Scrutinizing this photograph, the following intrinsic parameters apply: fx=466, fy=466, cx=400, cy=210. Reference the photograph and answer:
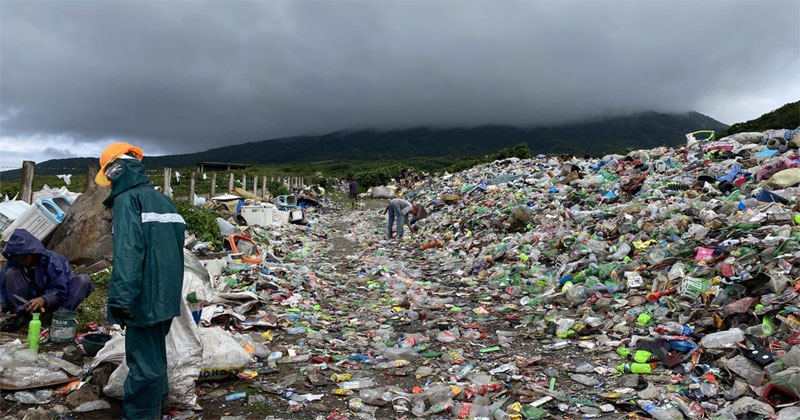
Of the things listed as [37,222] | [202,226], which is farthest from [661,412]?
[37,222]

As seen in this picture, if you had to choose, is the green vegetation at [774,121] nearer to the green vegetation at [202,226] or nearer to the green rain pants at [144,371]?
the green vegetation at [202,226]

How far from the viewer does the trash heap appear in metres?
3.43

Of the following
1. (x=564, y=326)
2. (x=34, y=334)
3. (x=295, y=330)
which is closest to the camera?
(x=34, y=334)

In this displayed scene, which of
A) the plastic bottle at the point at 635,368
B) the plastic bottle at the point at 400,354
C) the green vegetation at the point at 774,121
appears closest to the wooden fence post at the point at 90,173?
the plastic bottle at the point at 400,354

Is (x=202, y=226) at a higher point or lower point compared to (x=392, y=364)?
higher

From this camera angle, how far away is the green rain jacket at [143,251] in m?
2.78

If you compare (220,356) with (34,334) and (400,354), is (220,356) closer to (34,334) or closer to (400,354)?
(34,334)

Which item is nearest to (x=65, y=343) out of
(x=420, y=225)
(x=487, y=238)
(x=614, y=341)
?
(x=614, y=341)

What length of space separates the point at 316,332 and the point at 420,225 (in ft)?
26.3

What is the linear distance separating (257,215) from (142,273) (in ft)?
30.5

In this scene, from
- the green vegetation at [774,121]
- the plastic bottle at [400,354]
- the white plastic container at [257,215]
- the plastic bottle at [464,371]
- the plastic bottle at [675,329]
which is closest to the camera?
the plastic bottle at [464,371]

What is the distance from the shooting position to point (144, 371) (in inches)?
115

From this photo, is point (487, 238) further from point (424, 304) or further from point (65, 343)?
point (65, 343)

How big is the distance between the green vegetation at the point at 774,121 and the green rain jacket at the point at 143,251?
76.7ft
